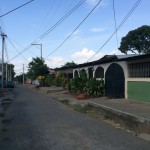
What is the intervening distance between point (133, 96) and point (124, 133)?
31.4 ft

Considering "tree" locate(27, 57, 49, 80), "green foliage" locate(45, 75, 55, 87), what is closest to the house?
"green foliage" locate(45, 75, 55, 87)

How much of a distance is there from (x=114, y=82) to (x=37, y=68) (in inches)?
1692

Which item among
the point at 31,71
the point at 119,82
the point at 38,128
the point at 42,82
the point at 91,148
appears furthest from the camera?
the point at 31,71

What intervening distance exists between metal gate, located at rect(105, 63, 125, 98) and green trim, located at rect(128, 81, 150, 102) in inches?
61.2

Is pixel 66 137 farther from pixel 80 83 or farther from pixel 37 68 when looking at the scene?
pixel 37 68

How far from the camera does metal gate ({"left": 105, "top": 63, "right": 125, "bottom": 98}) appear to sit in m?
23.5

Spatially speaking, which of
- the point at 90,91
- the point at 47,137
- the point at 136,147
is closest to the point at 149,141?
the point at 136,147

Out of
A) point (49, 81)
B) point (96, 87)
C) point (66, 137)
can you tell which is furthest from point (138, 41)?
point (66, 137)

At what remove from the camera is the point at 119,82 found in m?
24.0

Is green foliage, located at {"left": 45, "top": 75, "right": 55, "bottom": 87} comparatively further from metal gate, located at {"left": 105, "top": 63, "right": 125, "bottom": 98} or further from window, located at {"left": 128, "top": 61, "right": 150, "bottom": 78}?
window, located at {"left": 128, "top": 61, "right": 150, "bottom": 78}

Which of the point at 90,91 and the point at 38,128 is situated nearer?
the point at 38,128

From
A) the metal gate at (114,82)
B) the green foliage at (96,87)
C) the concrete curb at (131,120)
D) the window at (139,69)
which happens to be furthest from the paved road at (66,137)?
the green foliage at (96,87)

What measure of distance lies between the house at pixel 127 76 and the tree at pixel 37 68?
37614 mm

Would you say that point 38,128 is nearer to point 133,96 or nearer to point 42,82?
point 133,96
